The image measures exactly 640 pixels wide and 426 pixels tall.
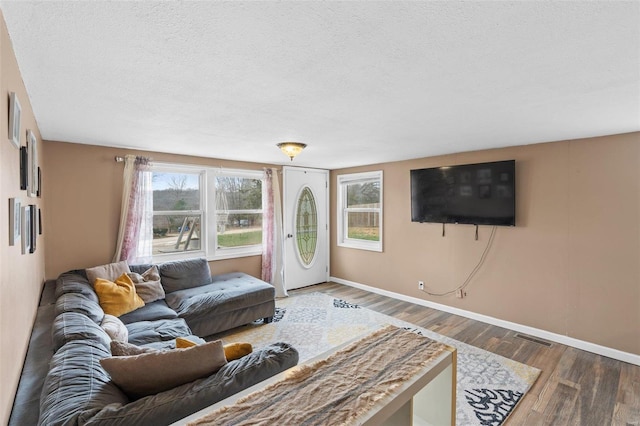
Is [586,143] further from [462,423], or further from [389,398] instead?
[389,398]

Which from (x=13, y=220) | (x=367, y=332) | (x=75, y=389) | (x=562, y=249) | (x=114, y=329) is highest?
(x=13, y=220)

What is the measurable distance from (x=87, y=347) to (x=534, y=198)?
14.1ft

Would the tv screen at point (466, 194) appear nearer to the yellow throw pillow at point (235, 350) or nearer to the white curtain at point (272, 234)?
the white curtain at point (272, 234)

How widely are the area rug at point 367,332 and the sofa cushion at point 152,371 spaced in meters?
1.84

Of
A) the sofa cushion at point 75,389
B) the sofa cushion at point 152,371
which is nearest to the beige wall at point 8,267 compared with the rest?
the sofa cushion at point 75,389

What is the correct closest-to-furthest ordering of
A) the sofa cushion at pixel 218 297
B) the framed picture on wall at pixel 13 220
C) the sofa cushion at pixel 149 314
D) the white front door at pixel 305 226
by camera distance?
the framed picture on wall at pixel 13 220
the sofa cushion at pixel 149 314
the sofa cushion at pixel 218 297
the white front door at pixel 305 226

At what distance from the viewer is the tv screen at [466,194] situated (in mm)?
3667

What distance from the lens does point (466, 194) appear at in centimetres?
400

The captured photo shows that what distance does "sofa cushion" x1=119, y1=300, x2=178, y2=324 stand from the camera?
294cm

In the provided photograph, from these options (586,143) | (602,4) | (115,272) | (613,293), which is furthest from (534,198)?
(115,272)

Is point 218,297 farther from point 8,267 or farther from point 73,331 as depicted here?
point 8,267

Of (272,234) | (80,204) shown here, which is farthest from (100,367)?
(272,234)

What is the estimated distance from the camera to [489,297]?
393cm

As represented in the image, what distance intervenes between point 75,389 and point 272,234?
3829 mm
